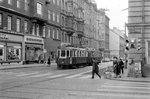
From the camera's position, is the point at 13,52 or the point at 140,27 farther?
the point at 13,52

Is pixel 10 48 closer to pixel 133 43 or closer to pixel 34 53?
pixel 34 53

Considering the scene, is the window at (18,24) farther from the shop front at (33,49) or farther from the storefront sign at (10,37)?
the shop front at (33,49)

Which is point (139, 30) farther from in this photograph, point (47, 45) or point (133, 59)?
point (47, 45)

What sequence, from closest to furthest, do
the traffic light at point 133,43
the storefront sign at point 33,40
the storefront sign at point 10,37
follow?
the traffic light at point 133,43 < the storefront sign at point 10,37 < the storefront sign at point 33,40

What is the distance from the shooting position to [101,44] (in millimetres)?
102938

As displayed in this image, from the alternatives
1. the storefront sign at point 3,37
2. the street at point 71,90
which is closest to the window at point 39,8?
the storefront sign at point 3,37

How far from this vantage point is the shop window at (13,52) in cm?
3790

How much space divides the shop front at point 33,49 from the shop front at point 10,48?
1.83 metres

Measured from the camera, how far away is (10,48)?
38.3 meters

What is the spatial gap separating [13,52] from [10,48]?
3.38 ft

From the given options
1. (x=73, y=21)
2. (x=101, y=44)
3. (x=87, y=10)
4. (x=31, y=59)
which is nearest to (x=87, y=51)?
(x=31, y=59)

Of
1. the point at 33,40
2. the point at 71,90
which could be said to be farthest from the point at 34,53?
the point at 71,90

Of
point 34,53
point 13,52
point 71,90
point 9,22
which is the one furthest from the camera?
point 34,53

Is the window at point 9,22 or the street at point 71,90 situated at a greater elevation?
the window at point 9,22
